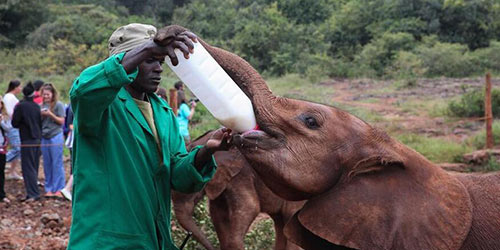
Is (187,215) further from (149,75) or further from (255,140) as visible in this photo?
(255,140)

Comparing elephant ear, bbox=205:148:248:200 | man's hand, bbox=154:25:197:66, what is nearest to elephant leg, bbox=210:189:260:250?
elephant ear, bbox=205:148:248:200

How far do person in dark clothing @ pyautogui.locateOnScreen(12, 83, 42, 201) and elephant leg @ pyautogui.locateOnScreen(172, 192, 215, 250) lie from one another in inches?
170

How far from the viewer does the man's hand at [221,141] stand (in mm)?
3236

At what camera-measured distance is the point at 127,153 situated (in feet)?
10.3

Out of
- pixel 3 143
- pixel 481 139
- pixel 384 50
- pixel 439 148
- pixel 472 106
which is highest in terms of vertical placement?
pixel 3 143

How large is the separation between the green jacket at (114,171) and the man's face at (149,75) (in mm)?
87

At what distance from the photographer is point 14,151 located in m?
11.6

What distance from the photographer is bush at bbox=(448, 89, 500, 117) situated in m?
17.1

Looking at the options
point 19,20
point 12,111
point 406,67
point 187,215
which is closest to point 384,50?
point 406,67

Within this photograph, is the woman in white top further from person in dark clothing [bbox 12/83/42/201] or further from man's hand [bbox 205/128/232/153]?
man's hand [bbox 205/128/232/153]

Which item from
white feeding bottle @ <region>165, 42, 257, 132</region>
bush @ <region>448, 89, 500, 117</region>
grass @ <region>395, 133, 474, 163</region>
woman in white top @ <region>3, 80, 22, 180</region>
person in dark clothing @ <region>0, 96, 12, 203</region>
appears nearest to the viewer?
white feeding bottle @ <region>165, 42, 257, 132</region>

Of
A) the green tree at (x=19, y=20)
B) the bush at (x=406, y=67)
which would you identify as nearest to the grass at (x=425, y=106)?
the bush at (x=406, y=67)

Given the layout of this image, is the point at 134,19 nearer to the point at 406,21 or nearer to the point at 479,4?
the point at 406,21

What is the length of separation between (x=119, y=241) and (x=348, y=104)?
18.1 meters
